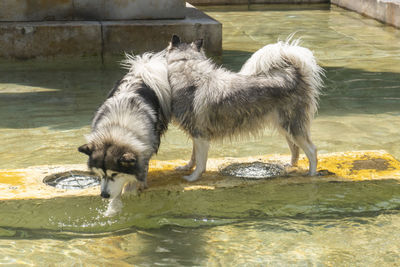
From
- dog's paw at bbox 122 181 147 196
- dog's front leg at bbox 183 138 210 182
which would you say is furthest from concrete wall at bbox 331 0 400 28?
dog's paw at bbox 122 181 147 196

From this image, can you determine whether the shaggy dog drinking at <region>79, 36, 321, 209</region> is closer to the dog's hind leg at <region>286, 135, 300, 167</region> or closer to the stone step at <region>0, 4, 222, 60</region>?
the dog's hind leg at <region>286, 135, 300, 167</region>

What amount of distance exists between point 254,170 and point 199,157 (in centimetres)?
67

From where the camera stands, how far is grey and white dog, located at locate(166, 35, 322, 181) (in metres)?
5.51

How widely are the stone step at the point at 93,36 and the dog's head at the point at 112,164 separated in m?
7.21

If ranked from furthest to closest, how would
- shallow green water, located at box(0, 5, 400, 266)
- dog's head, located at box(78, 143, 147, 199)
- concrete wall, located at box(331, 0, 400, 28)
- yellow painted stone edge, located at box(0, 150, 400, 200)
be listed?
concrete wall, located at box(331, 0, 400, 28) → yellow painted stone edge, located at box(0, 150, 400, 200) → dog's head, located at box(78, 143, 147, 199) → shallow green water, located at box(0, 5, 400, 266)

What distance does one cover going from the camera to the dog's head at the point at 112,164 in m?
4.70

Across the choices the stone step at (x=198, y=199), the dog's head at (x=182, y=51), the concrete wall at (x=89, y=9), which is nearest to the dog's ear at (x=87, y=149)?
the stone step at (x=198, y=199)

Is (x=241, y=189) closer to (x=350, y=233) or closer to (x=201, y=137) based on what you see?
(x=201, y=137)

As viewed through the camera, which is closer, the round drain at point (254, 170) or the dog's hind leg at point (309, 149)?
the dog's hind leg at point (309, 149)

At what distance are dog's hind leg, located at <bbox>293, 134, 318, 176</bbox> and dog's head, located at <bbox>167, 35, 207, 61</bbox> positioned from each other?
1.17m

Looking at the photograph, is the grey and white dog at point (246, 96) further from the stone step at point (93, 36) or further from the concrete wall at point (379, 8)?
the concrete wall at point (379, 8)

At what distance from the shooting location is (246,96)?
5512 mm

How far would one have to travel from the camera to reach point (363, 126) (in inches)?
313

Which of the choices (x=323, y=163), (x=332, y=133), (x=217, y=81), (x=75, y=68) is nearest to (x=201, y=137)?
(x=217, y=81)
